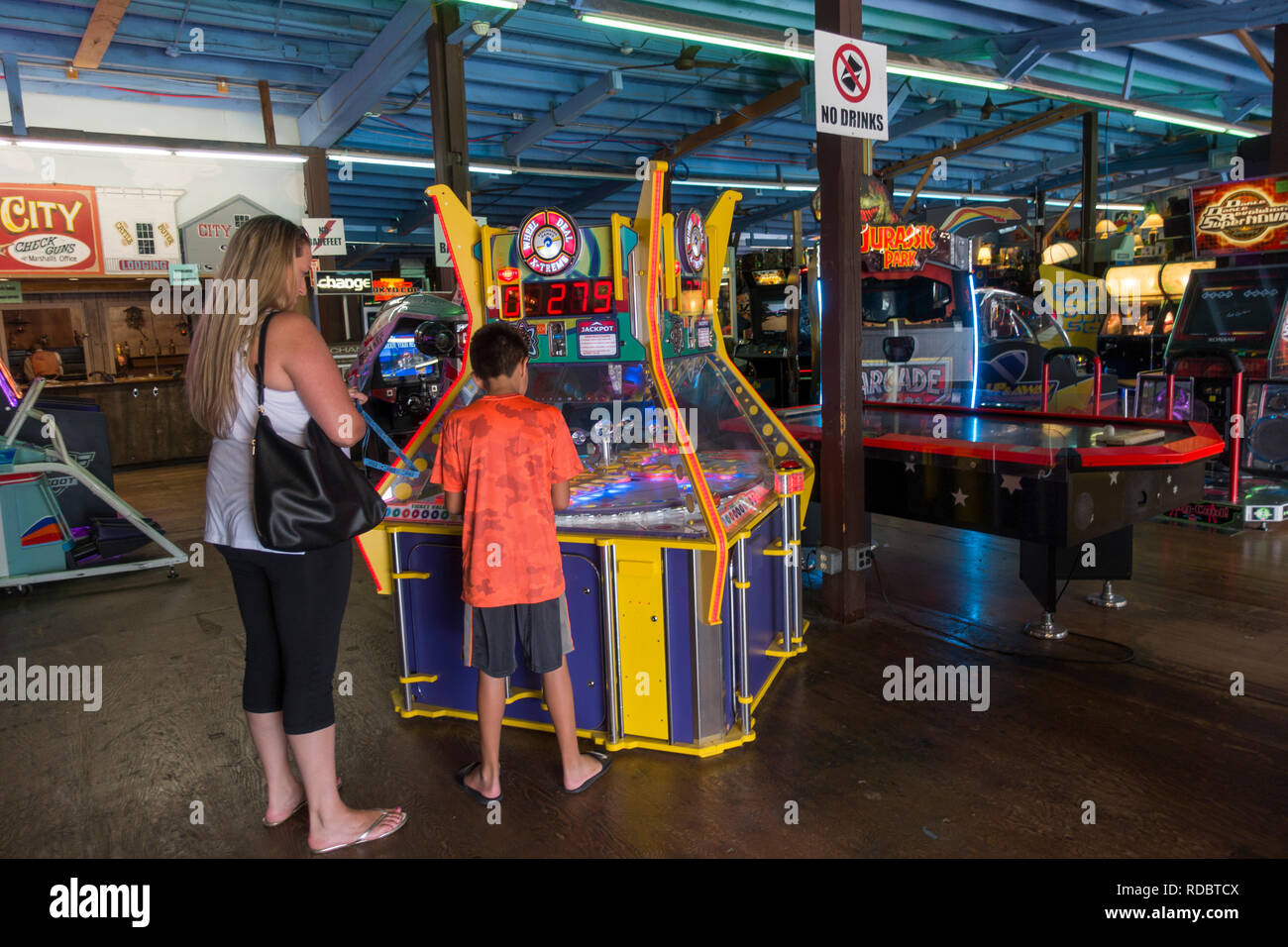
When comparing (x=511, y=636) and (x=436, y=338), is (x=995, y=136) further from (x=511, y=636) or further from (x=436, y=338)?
(x=511, y=636)

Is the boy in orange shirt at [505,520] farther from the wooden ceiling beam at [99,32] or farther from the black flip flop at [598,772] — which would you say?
the wooden ceiling beam at [99,32]

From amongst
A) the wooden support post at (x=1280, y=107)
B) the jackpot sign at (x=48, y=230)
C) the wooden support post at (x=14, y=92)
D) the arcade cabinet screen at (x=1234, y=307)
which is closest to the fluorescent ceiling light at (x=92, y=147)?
the wooden support post at (x=14, y=92)

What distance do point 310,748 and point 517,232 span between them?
1.92 meters

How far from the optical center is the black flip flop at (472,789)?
8.65 feet

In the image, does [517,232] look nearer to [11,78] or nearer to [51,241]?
[11,78]

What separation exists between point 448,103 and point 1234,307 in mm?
6345

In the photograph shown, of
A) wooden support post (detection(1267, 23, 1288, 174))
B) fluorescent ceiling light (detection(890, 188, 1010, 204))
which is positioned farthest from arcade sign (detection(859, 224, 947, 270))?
fluorescent ceiling light (detection(890, 188, 1010, 204))

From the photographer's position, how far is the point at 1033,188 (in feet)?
55.0

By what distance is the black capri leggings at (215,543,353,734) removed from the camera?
7.45 feet

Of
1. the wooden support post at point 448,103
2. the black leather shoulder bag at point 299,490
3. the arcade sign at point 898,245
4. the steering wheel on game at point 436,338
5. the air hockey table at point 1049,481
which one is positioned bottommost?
the air hockey table at point 1049,481

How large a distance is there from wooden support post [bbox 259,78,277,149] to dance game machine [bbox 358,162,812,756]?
649cm

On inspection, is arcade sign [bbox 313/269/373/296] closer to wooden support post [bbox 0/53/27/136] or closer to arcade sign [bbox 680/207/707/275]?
wooden support post [bbox 0/53/27/136]

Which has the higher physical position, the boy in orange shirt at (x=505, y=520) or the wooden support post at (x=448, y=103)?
the wooden support post at (x=448, y=103)

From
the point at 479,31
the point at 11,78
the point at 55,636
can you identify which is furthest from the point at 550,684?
the point at 11,78
